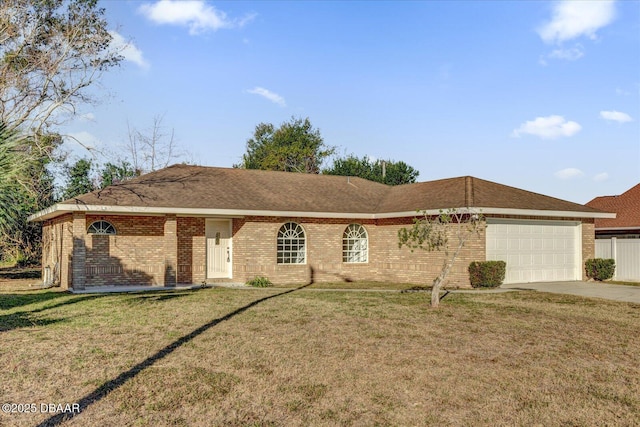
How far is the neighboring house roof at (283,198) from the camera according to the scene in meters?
18.6

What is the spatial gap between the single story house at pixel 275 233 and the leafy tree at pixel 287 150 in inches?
1217

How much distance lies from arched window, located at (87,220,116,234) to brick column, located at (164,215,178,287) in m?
1.94

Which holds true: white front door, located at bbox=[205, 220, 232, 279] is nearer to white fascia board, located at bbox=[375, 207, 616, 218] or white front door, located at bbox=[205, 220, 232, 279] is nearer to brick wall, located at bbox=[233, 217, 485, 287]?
brick wall, located at bbox=[233, 217, 485, 287]

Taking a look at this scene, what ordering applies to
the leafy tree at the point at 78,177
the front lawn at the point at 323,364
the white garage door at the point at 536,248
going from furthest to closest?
1. the leafy tree at the point at 78,177
2. the white garage door at the point at 536,248
3. the front lawn at the point at 323,364

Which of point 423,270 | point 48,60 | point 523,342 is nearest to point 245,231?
point 423,270

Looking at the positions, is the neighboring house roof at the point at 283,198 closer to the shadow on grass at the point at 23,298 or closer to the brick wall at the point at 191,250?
the brick wall at the point at 191,250

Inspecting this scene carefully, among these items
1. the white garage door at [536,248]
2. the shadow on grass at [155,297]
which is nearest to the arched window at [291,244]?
the shadow on grass at [155,297]

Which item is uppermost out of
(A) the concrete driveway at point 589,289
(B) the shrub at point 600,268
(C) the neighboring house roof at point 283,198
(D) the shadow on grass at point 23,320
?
(C) the neighboring house roof at point 283,198

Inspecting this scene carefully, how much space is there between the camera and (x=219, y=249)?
20828 millimetres

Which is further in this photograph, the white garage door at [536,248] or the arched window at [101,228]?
the white garage door at [536,248]

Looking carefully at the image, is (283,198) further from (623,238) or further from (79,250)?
(623,238)

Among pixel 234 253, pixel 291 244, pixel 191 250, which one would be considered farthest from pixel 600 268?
pixel 191 250

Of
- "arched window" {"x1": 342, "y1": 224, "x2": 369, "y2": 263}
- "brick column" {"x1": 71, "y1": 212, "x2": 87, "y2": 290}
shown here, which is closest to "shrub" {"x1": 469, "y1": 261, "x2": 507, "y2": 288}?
"arched window" {"x1": 342, "y1": 224, "x2": 369, "y2": 263}

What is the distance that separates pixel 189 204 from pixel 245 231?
97.0 inches
